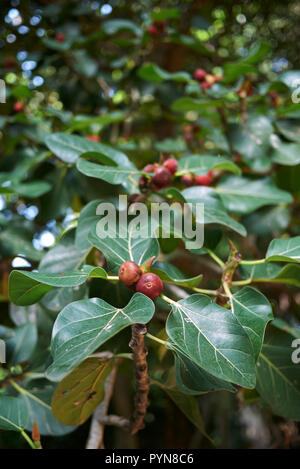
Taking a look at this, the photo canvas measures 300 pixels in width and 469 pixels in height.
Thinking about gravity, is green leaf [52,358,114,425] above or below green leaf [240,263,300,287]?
below

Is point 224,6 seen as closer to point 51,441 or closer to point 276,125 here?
point 276,125

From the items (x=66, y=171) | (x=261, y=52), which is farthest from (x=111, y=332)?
(x=261, y=52)

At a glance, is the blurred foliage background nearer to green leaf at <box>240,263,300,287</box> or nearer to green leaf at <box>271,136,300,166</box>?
green leaf at <box>271,136,300,166</box>

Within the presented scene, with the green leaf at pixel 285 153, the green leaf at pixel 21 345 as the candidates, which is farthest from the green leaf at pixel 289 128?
the green leaf at pixel 21 345

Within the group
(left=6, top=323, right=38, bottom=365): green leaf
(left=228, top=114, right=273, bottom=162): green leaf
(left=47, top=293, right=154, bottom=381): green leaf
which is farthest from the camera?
(left=228, top=114, right=273, bottom=162): green leaf

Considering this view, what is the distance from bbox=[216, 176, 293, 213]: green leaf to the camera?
108 cm

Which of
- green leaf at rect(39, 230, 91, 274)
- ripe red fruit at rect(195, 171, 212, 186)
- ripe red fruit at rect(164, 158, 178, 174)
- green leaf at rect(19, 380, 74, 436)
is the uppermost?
ripe red fruit at rect(164, 158, 178, 174)

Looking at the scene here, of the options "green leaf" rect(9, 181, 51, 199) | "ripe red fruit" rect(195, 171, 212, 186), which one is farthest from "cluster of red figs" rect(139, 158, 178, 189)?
"green leaf" rect(9, 181, 51, 199)

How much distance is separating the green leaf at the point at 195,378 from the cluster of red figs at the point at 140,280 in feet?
0.35

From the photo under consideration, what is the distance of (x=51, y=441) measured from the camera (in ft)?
4.93

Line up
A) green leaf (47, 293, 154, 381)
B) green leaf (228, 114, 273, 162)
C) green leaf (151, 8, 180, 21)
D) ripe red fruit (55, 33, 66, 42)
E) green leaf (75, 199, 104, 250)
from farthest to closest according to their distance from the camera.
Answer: ripe red fruit (55, 33, 66, 42) < green leaf (151, 8, 180, 21) < green leaf (228, 114, 273, 162) < green leaf (75, 199, 104, 250) < green leaf (47, 293, 154, 381)

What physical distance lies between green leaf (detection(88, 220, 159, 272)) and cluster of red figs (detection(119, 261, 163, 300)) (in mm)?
56

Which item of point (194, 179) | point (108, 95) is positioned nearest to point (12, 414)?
point (194, 179)

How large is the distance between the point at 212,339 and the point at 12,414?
40 centimetres
